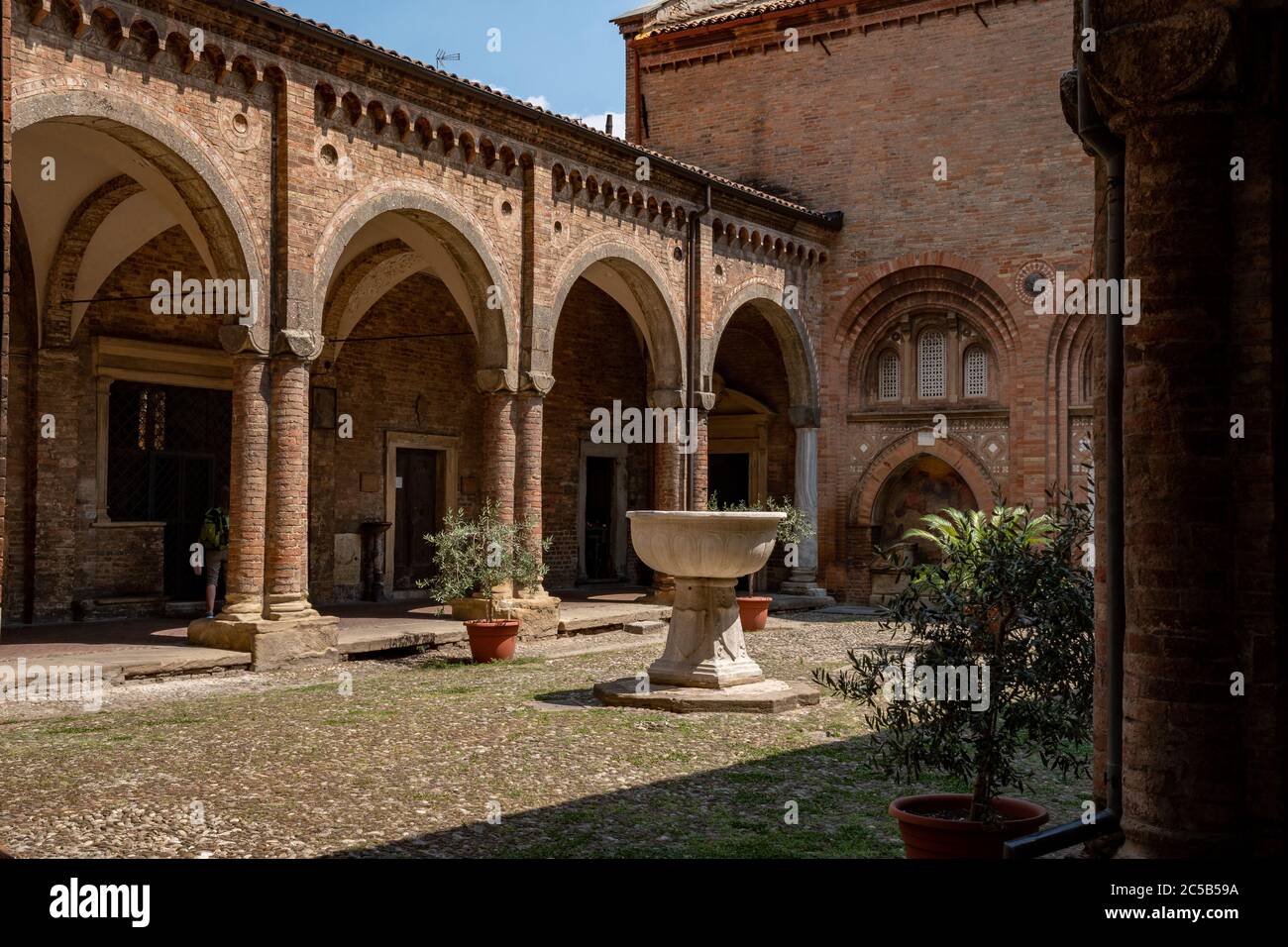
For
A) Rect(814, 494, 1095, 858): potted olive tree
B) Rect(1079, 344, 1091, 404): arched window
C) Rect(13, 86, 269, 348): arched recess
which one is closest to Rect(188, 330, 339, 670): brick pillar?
Rect(13, 86, 269, 348): arched recess

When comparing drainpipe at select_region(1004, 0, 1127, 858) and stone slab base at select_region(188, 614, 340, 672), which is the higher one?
drainpipe at select_region(1004, 0, 1127, 858)

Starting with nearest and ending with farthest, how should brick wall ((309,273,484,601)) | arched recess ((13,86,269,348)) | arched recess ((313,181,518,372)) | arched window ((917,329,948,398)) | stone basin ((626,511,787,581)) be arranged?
1. stone basin ((626,511,787,581))
2. arched recess ((13,86,269,348))
3. arched recess ((313,181,518,372))
4. brick wall ((309,273,484,601))
5. arched window ((917,329,948,398))

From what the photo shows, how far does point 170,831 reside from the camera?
5.52 meters

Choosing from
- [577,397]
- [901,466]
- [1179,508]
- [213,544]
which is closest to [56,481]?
[213,544]

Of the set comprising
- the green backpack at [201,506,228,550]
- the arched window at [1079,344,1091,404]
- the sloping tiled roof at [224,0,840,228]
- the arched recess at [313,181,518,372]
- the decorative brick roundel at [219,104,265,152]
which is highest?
the sloping tiled roof at [224,0,840,228]

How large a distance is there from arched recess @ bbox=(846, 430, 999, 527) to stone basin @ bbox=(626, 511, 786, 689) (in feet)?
30.1

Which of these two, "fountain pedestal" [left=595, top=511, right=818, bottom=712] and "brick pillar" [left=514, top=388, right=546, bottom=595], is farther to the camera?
"brick pillar" [left=514, top=388, right=546, bottom=595]

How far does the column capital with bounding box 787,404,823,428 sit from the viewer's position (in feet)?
62.8

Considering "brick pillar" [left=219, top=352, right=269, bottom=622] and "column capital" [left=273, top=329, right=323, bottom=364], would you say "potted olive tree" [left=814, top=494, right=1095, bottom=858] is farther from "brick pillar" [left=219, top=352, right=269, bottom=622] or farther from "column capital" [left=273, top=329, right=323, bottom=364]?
"column capital" [left=273, top=329, right=323, bottom=364]

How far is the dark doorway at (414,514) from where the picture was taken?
1700cm

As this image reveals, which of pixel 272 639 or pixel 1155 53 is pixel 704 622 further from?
→ pixel 1155 53

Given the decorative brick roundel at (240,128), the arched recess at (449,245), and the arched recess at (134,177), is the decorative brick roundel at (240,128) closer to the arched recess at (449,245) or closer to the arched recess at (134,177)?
the arched recess at (134,177)

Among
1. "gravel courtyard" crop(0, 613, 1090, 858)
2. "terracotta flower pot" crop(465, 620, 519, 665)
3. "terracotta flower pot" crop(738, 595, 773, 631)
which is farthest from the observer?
"terracotta flower pot" crop(738, 595, 773, 631)

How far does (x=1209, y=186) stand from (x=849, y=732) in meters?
5.33
